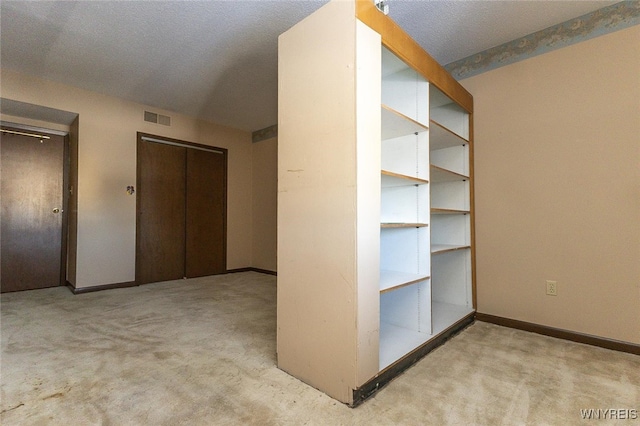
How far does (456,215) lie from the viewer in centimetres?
288

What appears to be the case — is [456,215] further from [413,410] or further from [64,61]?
[64,61]

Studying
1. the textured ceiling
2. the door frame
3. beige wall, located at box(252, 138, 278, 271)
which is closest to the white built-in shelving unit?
the textured ceiling

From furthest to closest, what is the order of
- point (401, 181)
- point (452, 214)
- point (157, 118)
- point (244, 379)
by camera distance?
point (157, 118)
point (452, 214)
point (401, 181)
point (244, 379)

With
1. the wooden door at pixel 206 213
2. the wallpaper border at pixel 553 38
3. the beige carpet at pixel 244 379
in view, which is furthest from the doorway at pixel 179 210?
the wallpaper border at pixel 553 38

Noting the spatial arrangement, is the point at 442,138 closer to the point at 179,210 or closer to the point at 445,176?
the point at 445,176

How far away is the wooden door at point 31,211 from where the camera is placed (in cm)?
367

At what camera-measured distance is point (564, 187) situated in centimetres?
234

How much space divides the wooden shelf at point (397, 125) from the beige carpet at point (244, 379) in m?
1.53

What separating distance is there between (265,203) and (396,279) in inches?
143

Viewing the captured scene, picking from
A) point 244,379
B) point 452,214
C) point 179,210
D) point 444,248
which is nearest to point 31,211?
point 179,210

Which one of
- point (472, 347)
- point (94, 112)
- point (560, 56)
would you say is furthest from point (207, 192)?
point (560, 56)

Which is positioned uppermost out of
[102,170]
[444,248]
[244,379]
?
[102,170]

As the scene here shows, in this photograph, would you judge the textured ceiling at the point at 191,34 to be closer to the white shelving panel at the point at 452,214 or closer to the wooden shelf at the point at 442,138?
the white shelving panel at the point at 452,214

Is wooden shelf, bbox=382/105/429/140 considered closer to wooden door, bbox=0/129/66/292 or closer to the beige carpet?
the beige carpet
